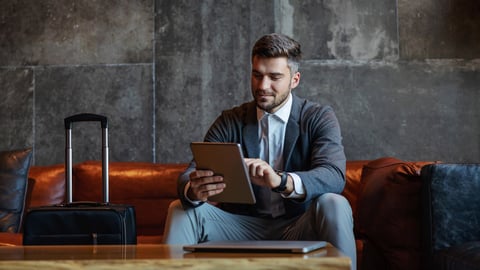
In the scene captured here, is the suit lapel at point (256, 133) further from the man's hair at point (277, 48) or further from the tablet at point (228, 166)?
the tablet at point (228, 166)

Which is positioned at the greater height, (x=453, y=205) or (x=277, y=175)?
(x=277, y=175)

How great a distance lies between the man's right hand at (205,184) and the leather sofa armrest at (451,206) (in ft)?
2.80

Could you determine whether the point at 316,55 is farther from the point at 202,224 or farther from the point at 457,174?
the point at 202,224

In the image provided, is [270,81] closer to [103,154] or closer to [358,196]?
[103,154]

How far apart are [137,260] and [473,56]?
286cm

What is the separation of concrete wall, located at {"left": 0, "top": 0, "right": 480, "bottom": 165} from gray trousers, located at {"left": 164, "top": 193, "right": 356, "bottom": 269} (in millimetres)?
1416

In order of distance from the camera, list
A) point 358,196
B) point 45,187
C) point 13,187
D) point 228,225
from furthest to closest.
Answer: point 45,187
point 13,187
point 358,196
point 228,225

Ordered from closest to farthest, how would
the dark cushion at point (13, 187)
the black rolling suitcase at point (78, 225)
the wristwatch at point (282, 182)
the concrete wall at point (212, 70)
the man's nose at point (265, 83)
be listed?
the wristwatch at point (282, 182), the black rolling suitcase at point (78, 225), the man's nose at point (265, 83), the dark cushion at point (13, 187), the concrete wall at point (212, 70)

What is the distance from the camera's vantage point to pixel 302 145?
2764 millimetres

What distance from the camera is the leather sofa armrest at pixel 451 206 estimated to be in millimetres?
2668

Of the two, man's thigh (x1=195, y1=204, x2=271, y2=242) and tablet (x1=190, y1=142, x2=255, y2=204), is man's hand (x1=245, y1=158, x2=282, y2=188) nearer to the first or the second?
tablet (x1=190, y1=142, x2=255, y2=204)

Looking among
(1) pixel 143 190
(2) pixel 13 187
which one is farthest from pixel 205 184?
(2) pixel 13 187

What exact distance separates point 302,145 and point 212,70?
134 cm

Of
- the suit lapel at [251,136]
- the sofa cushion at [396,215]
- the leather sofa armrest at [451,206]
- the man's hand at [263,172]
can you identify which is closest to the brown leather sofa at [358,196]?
the sofa cushion at [396,215]
